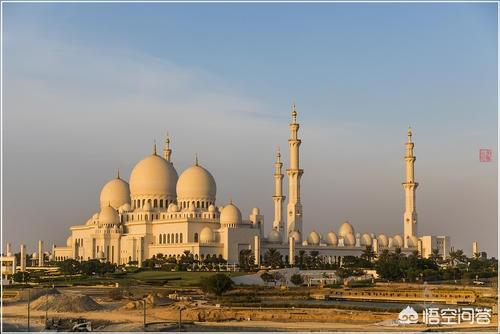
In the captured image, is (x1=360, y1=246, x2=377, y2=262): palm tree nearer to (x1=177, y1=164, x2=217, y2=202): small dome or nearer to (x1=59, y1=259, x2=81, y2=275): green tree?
(x1=177, y1=164, x2=217, y2=202): small dome

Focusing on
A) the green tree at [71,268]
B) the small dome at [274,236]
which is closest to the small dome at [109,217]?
the green tree at [71,268]

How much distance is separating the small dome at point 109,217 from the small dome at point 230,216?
11848 mm

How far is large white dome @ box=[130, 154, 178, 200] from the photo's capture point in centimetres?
9256

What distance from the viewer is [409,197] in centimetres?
9681

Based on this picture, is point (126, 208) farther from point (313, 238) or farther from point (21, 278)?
point (21, 278)

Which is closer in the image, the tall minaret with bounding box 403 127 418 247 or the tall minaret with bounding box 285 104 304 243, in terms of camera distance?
the tall minaret with bounding box 285 104 304 243

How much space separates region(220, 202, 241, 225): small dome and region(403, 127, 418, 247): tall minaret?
2040 cm

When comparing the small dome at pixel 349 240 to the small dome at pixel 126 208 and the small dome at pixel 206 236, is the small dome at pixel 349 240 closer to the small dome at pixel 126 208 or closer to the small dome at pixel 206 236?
the small dome at pixel 206 236

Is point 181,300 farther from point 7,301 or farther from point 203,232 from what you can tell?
point 203,232

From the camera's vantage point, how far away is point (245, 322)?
135 ft

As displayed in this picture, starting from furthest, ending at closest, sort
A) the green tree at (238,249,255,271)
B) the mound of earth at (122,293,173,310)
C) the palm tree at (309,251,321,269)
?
the palm tree at (309,251,321,269), the green tree at (238,249,255,271), the mound of earth at (122,293,173,310)

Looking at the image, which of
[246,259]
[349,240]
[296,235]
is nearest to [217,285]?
[246,259]

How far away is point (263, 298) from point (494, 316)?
1601cm

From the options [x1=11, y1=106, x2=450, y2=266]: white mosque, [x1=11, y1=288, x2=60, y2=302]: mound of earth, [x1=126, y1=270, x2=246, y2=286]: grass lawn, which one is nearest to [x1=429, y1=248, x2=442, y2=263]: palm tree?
[x1=11, y1=106, x2=450, y2=266]: white mosque
